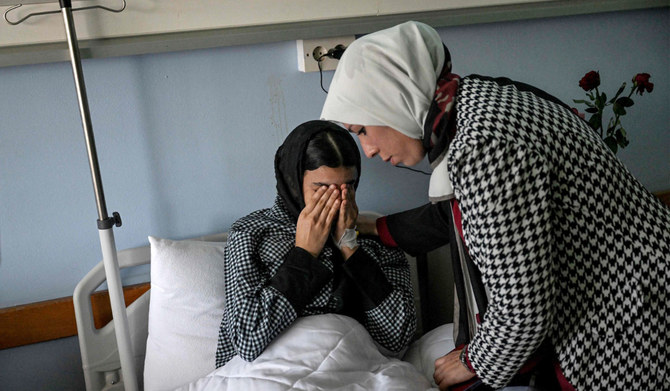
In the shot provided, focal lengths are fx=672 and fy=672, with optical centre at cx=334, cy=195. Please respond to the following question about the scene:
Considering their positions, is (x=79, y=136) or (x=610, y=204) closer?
(x=610, y=204)

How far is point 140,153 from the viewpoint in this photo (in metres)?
1.99

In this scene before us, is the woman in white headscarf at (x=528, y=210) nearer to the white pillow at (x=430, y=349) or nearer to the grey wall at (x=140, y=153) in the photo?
the white pillow at (x=430, y=349)

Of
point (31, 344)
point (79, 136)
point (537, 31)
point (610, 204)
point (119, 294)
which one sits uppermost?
point (537, 31)

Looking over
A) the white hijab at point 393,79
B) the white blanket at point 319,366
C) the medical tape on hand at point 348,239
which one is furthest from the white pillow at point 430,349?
the white hijab at point 393,79

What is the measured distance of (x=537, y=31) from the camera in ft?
7.67

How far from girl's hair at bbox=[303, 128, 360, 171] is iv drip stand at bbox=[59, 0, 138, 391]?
52cm

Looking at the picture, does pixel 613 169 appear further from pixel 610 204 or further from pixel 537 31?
pixel 537 31

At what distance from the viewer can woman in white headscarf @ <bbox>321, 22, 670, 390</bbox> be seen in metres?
1.16

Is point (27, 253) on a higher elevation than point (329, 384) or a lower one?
higher

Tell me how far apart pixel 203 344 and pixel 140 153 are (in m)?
0.59

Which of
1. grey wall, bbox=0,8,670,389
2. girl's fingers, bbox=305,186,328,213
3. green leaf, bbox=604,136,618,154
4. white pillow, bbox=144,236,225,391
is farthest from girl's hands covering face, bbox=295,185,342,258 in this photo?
green leaf, bbox=604,136,618,154

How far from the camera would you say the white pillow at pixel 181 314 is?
1850 millimetres

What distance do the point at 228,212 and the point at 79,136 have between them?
496 millimetres

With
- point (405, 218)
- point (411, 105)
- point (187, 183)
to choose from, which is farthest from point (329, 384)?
point (187, 183)
